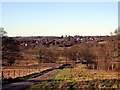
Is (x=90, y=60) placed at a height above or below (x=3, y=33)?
below

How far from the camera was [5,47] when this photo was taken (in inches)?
1807

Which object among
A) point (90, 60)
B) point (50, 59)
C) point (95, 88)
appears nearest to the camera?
point (95, 88)

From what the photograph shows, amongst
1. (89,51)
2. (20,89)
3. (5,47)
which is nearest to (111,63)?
(5,47)

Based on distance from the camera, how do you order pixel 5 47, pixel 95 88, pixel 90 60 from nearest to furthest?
1. pixel 95 88
2. pixel 5 47
3. pixel 90 60

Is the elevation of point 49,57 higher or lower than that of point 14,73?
lower

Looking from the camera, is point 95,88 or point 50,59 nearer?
point 95,88

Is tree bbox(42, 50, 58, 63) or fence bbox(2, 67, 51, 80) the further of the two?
tree bbox(42, 50, 58, 63)

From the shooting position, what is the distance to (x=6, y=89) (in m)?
23.4

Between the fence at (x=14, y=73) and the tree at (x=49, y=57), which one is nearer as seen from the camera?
the fence at (x=14, y=73)

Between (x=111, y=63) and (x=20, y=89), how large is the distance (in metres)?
31.4

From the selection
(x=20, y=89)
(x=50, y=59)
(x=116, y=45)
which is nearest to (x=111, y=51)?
(x=116, y=45)

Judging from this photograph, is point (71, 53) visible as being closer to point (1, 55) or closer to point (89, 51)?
point (89, 51)

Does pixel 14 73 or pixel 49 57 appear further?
pixel 49 57

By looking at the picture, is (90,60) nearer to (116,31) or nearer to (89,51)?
(89,51)
